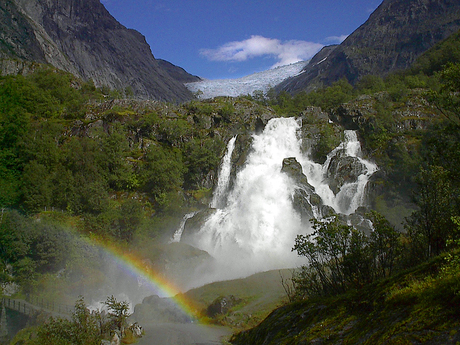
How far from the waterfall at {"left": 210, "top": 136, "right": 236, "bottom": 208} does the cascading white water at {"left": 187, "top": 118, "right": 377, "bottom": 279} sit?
0.22 metres

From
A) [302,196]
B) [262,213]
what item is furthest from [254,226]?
[302,196]

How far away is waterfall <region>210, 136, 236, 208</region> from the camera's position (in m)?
60.2

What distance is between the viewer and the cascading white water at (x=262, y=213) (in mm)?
45219

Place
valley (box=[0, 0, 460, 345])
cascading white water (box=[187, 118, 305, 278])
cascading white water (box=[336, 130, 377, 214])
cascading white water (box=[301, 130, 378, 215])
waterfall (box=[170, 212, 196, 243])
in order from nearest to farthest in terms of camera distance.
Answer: valley (box=[0, 0, 460, 345]) < cascading white water (box=[187, 118, 305, 278]) < waterfall (box=[170, 212, 196, 243]) < cascading white water (box=[336, 130, 377, 214]) < cascading white water (box=[301, 130, 378, 215])

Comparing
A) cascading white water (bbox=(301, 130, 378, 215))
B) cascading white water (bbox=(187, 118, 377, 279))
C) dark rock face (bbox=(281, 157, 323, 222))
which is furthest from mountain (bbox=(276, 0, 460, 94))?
dark rock face (bbox=(281, 157, 323, 222))

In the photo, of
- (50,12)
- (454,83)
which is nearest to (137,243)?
(454,83)

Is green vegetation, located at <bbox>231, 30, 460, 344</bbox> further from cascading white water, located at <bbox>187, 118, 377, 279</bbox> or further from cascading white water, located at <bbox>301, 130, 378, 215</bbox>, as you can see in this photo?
cascading white water, located at <bbox>301, 130, 378, 215</bbox>

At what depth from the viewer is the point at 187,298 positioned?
34.8 metres

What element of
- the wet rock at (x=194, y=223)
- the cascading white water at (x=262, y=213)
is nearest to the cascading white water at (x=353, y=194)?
the cascading white water at (x=262, y=213)

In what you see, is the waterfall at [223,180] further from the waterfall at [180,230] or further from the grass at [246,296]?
the grass at [246,296]

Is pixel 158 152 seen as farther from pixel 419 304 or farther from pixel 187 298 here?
pixel 419 304

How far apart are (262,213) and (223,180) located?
1439 centimetres

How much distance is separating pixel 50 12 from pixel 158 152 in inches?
7254

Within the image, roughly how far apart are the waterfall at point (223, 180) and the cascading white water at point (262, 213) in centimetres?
22
